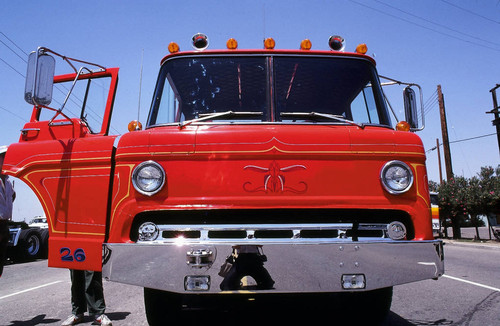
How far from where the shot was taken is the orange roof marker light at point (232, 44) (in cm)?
407

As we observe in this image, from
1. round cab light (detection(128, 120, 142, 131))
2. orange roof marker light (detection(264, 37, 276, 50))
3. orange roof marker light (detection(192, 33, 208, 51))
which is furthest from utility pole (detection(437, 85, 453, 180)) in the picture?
round cab light (detection(128, 120, 142, 131))

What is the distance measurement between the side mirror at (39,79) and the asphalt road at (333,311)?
99.5 inches

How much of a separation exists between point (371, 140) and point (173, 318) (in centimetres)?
239

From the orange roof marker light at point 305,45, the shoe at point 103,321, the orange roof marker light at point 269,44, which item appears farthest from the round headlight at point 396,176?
the shoe at point 103,321

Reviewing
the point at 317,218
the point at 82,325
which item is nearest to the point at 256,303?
the point at 82,325

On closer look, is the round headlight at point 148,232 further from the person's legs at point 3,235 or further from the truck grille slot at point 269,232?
the person's legs at point 3,235

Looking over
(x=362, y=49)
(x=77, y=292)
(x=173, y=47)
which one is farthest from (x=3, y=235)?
(x=362, y=49)

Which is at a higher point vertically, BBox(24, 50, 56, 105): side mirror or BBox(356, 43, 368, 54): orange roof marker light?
BBox(356, 43, 368, 54): orange roof marker light

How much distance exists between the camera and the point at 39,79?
3.25 metres

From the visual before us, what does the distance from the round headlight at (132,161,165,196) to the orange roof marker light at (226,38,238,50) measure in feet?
5.13

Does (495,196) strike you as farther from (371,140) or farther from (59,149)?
(59,149)

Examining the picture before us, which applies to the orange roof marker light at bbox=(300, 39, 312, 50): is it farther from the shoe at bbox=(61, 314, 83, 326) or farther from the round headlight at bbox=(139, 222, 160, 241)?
the shoe at bbox=(61, 314, 83, 326)

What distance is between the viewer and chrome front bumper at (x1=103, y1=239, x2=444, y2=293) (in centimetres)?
279

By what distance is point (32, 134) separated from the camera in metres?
4.03
